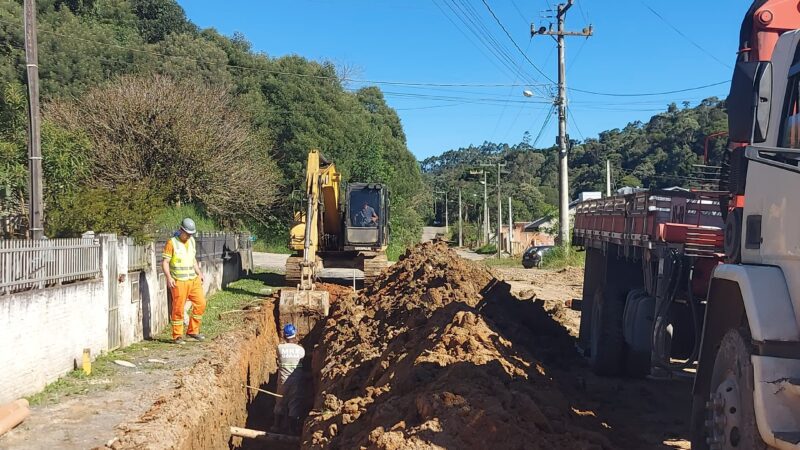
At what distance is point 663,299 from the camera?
22.0ft

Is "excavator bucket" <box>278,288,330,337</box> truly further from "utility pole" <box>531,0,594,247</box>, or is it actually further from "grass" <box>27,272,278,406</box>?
"utility pole" <box>531,0,594,247</box>

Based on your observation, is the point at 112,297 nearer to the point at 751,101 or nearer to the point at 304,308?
the point at 304,308

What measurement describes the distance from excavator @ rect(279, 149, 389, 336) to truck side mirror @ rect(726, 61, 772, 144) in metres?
12.7

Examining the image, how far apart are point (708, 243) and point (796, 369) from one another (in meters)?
3.30

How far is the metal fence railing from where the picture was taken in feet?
25.3

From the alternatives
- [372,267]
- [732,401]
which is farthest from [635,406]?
[372,267]

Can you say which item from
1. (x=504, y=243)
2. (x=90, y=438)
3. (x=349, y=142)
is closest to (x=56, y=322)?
(x=90, y=438)

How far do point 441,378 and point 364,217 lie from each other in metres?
13.0

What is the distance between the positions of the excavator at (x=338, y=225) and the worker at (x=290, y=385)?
6.62 metres

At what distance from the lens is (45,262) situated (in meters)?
8.57

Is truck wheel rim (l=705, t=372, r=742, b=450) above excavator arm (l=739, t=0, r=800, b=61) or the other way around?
the other way around

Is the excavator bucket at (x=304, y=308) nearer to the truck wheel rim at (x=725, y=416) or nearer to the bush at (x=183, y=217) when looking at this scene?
the bush at (x=183, y=217)

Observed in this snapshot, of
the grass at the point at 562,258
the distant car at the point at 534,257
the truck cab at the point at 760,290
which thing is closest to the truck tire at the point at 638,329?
the truck cab at the point at 760,290

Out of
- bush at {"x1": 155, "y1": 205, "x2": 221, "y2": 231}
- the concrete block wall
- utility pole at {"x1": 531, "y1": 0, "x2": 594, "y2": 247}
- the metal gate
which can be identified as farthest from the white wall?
utility pole at {"x1": 531, "y1": 0, "x2": 594, "y2": 247}
